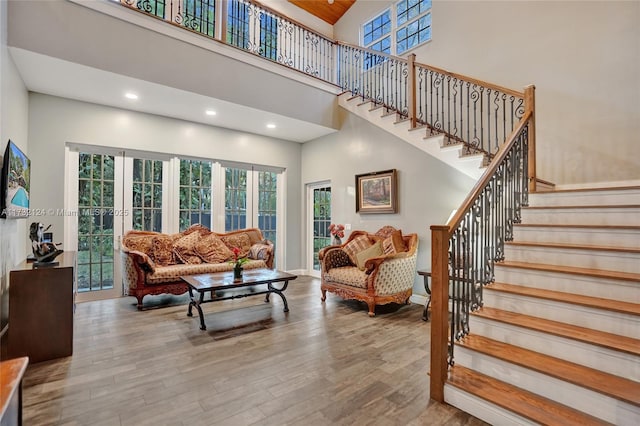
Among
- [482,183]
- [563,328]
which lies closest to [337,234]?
[482,183]

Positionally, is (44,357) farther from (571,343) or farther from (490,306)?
(571,343)

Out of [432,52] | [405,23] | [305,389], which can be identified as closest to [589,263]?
[305,389]

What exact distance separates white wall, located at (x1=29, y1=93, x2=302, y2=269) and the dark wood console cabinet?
2056 millimetres

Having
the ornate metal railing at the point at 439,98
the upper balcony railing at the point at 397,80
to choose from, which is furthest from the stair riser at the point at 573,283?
the ornate metal railing at the point at 439,98

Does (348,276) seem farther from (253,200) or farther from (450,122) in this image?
(450,122)

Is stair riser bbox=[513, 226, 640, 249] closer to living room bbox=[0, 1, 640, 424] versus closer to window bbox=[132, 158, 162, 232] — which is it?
living room bbox=[0, 1, 640, 424]

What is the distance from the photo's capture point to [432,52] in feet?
17.6

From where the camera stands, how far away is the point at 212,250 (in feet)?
16.8

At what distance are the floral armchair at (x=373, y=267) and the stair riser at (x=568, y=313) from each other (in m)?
1.55

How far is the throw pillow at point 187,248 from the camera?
15.9 ft

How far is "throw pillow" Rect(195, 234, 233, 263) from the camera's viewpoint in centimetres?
501

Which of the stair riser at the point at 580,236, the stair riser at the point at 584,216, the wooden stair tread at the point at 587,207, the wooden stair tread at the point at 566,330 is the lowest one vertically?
the wooden stair tread at the point at 566,330

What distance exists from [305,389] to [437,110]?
4.35 metres

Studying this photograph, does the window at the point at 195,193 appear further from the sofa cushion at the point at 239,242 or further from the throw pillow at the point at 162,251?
the throw pillow at the point at 162,251
